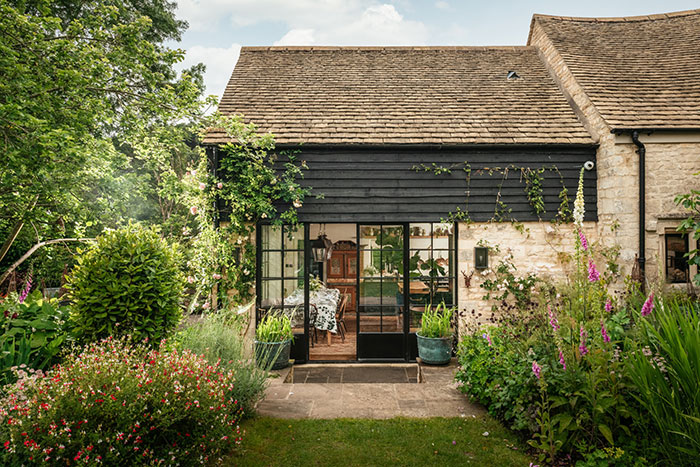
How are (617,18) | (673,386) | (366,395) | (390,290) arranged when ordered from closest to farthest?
(673,386), (366,395), (390,290), (617,18)

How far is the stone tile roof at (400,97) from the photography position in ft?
22.2

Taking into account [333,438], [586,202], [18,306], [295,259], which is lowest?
[333,438]

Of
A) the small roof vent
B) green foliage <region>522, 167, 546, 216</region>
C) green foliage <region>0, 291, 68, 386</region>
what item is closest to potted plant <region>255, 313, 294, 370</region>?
green foliage <region>0, 291, 68, 386</region>

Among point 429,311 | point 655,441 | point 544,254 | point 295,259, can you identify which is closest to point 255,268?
point 295,259

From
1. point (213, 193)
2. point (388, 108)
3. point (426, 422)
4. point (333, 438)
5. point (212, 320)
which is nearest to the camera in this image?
point (333, 438)

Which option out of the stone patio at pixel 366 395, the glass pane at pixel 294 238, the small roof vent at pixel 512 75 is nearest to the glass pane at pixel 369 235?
the glass pane at pixel 294 238

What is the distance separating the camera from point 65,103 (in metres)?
4.65

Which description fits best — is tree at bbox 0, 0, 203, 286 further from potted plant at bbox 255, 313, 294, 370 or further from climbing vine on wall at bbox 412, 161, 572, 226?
climbing vine on wall at bbox 412, 161, 572, 226

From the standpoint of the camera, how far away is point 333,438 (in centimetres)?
390

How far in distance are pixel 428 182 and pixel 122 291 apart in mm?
4868

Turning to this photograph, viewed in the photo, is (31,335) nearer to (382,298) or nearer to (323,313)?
(323,313)

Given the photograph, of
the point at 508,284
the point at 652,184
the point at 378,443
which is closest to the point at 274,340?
the point at 378,443

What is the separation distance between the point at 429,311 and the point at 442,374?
3.47 feet

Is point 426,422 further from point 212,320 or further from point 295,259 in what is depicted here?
point 295,259
